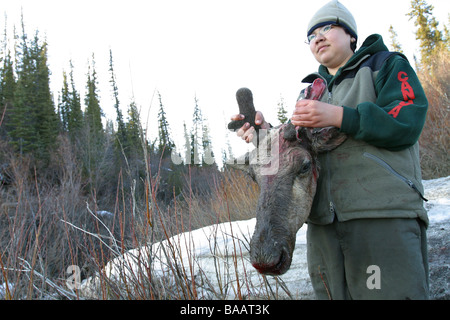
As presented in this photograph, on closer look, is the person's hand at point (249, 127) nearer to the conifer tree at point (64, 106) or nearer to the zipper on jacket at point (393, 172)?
the zipper on jacket at point (393, 172)

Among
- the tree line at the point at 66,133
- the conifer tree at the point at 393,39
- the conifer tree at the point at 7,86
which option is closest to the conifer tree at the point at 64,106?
the tree line at the point at 66,133

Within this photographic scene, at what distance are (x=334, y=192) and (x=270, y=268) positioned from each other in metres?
0.75

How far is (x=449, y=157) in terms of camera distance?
399 inches

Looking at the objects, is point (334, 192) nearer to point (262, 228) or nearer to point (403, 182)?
point (403, 182)

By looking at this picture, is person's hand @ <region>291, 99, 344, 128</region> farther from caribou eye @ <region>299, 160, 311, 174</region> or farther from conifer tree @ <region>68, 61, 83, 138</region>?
conifer tree @ <region>68, 61, 83, 138</region>

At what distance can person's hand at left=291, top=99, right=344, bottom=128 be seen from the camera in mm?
1699

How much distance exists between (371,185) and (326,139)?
1.27 feet

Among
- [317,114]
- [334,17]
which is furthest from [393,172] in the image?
[334,17]

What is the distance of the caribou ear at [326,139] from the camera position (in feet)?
6.22

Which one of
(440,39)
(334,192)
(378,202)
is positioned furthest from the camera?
(440,39)

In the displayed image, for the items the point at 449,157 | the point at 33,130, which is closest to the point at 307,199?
the point at 449,157

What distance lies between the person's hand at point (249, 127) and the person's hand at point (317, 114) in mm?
376

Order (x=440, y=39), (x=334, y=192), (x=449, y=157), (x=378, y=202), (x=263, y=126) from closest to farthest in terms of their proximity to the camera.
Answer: (x=378, y=202) → (x=334, y=192) → (x=263, y=126) → (x=449, y=157) → (x=440, y=39)

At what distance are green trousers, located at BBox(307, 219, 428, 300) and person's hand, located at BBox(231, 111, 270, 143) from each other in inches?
31.2
